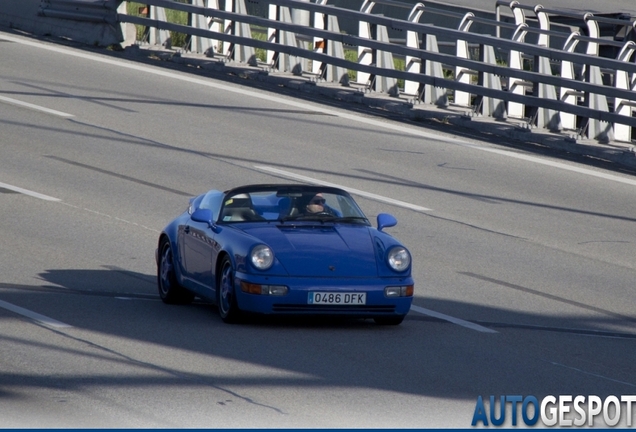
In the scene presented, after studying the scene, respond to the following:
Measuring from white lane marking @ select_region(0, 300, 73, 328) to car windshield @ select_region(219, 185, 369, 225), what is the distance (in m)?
1.78

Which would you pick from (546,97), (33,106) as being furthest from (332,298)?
(33,106)

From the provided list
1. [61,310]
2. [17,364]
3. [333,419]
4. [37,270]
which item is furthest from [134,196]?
[333,419]

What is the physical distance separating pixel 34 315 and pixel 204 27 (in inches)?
743

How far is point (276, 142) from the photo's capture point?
2095 centimetres

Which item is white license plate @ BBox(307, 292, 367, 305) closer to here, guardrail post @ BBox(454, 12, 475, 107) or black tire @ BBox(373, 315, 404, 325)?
black tire @ BBox(373, 315, 404, 325)

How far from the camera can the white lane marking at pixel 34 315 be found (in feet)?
32.4

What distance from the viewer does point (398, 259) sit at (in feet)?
33.6

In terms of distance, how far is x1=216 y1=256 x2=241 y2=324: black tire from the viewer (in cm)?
1019

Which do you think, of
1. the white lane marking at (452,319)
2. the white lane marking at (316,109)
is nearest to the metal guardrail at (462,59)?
the white lane marking at (316,109)

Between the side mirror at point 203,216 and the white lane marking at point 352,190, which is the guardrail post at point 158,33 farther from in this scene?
the side mirror at point 203,216

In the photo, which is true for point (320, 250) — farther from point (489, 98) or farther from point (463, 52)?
point (463, 52)

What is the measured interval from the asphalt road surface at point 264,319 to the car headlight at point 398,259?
1.77ft

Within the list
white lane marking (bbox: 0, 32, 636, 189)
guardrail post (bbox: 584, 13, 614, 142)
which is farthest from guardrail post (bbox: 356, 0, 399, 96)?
guardrail post (bbox: 584, 13, 614, 142)

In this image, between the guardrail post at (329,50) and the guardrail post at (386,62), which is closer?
the guardrail post at (386,62)
